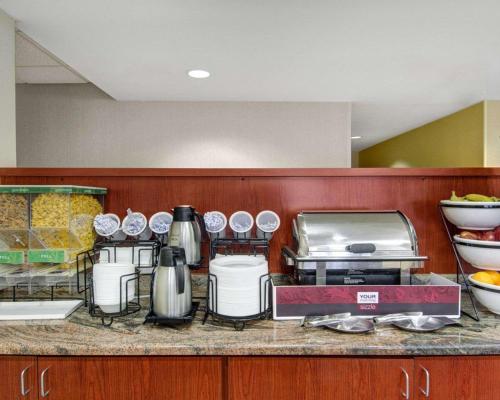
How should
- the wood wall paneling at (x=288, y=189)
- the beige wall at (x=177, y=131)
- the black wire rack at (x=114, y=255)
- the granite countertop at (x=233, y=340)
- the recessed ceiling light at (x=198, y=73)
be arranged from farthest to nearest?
1. the beige wall at (x=177, y=131)
2. the recessed ceiling light at (x=198, y=73)
3. the wood wall paneling at (x=288, y=189)
4. the black wire rack at (x=114, y=255)
5. the granite countertop at (x=233, y=340)

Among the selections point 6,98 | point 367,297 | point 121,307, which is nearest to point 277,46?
point 6,98

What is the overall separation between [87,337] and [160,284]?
0.75 ft

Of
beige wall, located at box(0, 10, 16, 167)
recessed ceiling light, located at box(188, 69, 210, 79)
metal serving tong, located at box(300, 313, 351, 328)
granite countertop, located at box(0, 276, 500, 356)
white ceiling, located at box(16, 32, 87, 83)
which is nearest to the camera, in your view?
granite countertop, located at box(0, 276, 500, 356)

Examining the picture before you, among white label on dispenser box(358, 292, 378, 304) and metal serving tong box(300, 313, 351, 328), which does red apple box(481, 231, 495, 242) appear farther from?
metal serving tong box(300, 313, 351, 328)

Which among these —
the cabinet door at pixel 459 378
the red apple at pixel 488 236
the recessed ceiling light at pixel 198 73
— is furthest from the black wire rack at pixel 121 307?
the recessed ceiling light at pixel 198 73

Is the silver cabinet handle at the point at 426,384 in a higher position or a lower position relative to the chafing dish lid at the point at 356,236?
lower

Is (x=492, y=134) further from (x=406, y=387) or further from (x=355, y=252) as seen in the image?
(x=406, y=387)

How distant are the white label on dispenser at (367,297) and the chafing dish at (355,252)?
0.28 ft

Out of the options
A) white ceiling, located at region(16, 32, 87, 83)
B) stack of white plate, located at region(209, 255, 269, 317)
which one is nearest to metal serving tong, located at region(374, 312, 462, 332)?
stack of white plate, located at region(209, 255, 269, 317)

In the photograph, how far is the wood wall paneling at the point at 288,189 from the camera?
1.40 m

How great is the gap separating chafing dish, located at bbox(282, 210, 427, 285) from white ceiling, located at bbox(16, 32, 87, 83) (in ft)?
7.84

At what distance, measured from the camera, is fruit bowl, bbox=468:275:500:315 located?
1.02 m

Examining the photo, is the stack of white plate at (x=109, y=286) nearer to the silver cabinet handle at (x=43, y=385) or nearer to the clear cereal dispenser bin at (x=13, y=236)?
the silver cabinet handle at (x=43, y=385)

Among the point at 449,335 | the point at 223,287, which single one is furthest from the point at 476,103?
the point at 223,287
